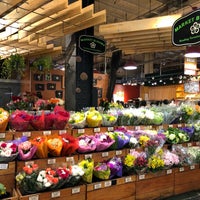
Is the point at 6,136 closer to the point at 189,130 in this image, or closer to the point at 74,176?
the point at 74,176

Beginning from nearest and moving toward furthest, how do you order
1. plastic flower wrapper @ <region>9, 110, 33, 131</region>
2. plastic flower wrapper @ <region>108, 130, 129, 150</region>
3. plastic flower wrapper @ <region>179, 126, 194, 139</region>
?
plastic flower wrapper @ <region>9, 110, 33, 131</region>, plastic flower wrapper @ <region>108, 130, 129, 150</region>, plastic flower wrapper @ <region>179, 126, 194, 139</region>

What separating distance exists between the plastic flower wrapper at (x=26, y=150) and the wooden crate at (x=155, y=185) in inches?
56.2

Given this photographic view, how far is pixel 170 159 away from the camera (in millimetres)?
3602

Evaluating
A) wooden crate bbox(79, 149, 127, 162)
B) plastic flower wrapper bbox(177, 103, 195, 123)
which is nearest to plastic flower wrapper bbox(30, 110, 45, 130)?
wooden crate bbox(79, 149, 127, 162)

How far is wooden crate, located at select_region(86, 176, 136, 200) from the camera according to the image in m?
2.92

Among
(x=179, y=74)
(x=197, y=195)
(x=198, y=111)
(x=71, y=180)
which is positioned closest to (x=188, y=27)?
(x=198, y=111)

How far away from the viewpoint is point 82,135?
12.0 ft

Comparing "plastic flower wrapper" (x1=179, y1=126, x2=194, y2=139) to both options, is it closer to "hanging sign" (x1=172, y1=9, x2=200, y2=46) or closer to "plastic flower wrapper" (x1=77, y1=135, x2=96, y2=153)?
"hanging sign" (x1=172, y1=9, x2=200, y2=46)

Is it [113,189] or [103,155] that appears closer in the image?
[113,189]

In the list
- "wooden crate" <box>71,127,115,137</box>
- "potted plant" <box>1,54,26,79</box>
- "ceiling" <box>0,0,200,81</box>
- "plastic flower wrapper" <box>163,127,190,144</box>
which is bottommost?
"plastic flower wrapper" <box>163,127,190,144</box>

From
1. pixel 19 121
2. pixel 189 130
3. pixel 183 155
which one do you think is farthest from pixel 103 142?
pixel 189 130

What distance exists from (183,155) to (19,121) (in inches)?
101

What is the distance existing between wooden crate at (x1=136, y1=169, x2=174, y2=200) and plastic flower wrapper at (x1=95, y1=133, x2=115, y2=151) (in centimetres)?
59

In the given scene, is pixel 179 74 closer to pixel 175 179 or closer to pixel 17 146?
pixel 175 179
